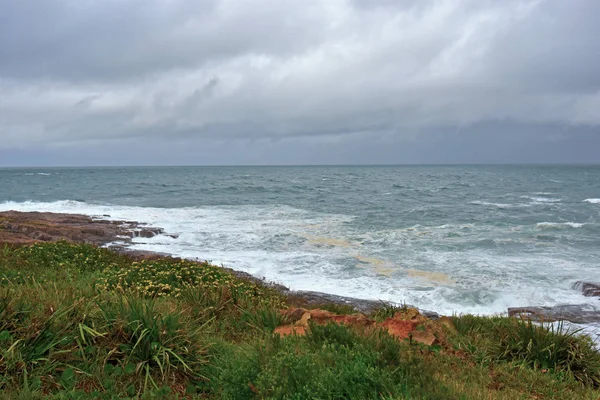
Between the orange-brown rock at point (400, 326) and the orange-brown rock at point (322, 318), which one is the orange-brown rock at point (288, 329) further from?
the orange-brown rock at point (400, 326)

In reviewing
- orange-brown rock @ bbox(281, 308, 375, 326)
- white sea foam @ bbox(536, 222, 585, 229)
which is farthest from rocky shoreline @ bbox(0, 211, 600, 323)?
white sea foam @ bbox(536, 222, 585, 229)

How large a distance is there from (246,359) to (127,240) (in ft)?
66.8

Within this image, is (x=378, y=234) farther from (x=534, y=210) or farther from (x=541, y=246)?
(x=534, y=210)

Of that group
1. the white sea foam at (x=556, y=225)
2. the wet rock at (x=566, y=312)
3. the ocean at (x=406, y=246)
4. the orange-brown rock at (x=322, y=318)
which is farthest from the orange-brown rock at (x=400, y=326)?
the white sea foam at (x=556, y=225)

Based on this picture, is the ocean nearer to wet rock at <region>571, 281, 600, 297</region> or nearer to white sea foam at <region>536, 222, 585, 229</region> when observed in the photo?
white sea foam at <region>536, 222, 585, 229</region>

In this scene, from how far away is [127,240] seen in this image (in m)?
23.2

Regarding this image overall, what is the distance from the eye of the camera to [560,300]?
46.2 ft

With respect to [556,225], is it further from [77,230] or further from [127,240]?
[77,230]

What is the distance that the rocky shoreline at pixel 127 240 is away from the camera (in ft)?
41.5

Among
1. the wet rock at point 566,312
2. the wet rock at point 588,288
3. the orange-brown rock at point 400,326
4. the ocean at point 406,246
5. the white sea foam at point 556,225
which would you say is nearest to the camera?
the orange-brown rock at point 400,326

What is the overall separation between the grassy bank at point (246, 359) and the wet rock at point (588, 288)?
9.59 meters

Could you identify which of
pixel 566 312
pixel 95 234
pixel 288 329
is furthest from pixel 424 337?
pixel 95 234

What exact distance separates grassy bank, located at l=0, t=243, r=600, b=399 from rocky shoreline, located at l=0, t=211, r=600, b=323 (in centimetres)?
143

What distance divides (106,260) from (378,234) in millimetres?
17000
